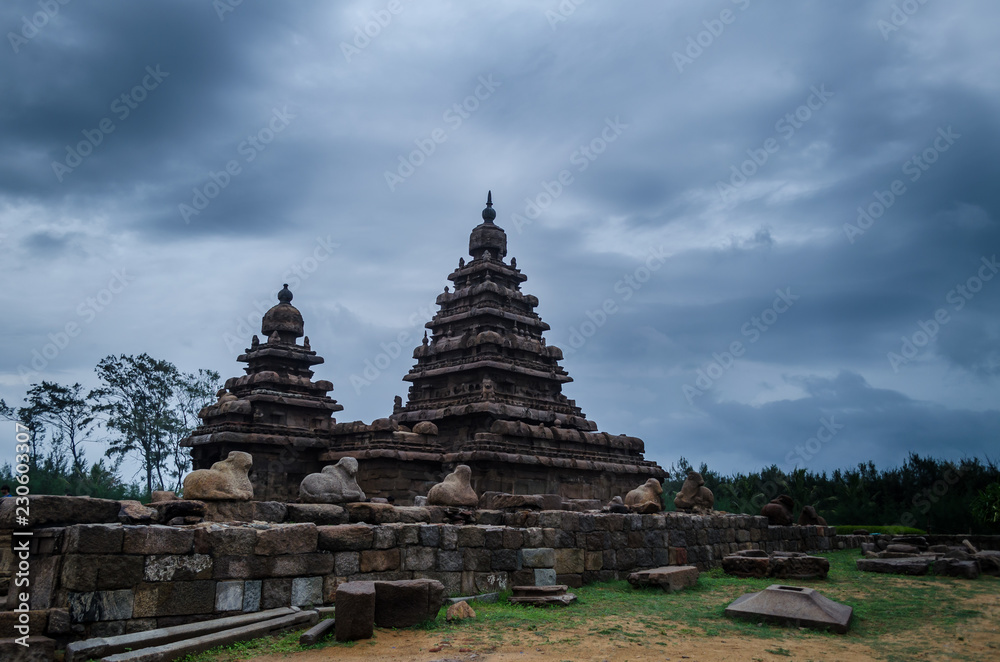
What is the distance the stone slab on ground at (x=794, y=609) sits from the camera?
8.83 metres

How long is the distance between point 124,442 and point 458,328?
17.5m

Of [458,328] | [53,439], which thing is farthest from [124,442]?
[458,328]

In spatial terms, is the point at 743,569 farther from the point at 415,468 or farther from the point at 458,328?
the point at 458,328

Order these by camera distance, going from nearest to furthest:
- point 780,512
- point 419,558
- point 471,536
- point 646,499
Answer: point 419,558
point 471,536
point 646,499
point 780,512

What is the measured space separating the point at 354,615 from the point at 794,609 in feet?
16.5

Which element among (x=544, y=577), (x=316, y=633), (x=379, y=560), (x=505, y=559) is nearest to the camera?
(x=316, y=633)

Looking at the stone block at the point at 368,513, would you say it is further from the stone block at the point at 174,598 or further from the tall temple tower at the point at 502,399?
the tall temple tower at the point at 502,399

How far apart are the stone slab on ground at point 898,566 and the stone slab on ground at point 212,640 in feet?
36.8

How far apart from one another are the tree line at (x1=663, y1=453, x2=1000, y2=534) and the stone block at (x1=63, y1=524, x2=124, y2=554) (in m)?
19.8

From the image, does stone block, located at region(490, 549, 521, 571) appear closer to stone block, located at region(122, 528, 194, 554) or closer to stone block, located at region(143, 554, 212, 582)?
stone block, located at region(143, 554, 212, 582)

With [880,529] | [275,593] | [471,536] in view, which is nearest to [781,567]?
[471,536]

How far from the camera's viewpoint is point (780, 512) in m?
19.5

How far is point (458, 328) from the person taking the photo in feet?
101

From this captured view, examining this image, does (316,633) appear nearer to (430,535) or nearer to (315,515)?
(430,535)
